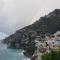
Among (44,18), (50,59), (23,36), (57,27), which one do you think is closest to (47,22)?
(44,18)

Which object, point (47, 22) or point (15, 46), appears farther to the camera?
point (15, 46)

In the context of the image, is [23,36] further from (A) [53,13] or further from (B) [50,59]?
(B) [50,59]

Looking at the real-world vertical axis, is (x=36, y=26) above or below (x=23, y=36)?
below

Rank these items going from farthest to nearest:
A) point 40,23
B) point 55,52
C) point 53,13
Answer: point 53,13
point 40,23
point 55,52

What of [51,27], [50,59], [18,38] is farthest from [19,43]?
[50,59]

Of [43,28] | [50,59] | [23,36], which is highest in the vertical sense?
[23,36]

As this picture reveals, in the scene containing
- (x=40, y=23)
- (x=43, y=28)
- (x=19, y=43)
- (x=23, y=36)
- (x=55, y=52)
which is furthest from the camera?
(x=19, y=43)

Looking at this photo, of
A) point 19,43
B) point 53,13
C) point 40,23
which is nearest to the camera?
point 40,23

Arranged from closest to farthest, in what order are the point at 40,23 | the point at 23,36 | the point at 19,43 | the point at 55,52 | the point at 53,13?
the point at 55,52
the point at 40,23
the point at 53,13
the point at 23,36
the point at 19,43

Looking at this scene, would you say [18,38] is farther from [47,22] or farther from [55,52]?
Result: [55,52]
